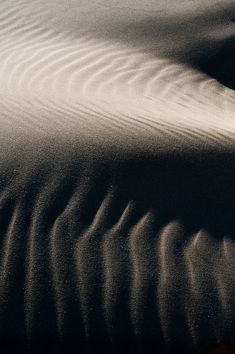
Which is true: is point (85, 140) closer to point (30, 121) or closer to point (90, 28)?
point (30, 121)

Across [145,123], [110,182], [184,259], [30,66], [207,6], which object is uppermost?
[207,6]

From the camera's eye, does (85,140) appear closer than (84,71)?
Yes

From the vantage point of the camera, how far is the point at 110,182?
3.70 m

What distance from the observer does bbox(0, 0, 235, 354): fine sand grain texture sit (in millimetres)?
2889

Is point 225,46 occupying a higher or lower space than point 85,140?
higher

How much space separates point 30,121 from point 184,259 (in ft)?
5.97

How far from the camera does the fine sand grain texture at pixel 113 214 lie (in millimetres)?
2889

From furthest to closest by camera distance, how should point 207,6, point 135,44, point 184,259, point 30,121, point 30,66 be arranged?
point 207,6
point 135,44
point 30,66
point 30,121
point 184,259

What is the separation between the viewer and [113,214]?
11.4 ft

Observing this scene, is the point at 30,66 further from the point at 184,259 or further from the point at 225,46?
the point at 184,259

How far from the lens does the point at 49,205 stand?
11.5ft

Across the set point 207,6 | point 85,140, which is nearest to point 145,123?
point 85,140

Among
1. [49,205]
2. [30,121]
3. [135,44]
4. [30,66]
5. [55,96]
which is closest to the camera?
[49,205]

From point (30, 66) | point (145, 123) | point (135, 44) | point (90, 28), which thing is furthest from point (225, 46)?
point (145, 123)
